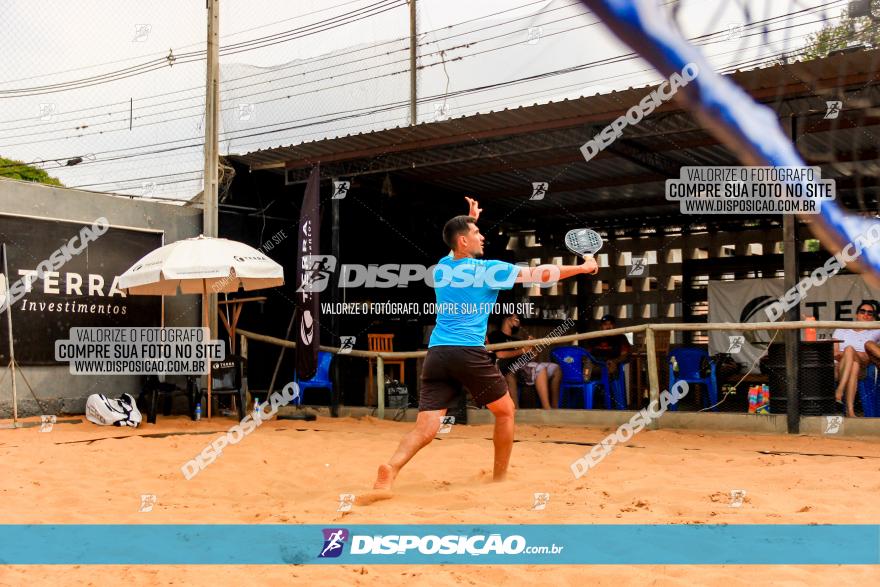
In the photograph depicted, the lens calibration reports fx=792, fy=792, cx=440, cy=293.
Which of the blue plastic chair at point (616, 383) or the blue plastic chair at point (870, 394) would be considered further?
the blue plastic chair at point (616, 383)

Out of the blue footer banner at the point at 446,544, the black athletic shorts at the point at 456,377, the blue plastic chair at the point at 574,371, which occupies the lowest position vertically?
the blue footer banner at the point at 446,544

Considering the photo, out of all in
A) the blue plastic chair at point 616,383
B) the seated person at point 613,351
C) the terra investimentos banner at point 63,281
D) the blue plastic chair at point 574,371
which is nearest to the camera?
the terra investimentos banner at point 63,281

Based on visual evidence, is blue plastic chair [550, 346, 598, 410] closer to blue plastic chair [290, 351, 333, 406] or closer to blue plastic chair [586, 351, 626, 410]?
blue plastic chair [586, 351, 626, 410]

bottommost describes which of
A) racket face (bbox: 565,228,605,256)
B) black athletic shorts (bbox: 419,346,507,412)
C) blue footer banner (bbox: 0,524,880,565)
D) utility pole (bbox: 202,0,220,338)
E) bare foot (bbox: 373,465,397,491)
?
blue footer banner (bbox: 0,524,880,565)

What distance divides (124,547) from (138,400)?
22.4 ft

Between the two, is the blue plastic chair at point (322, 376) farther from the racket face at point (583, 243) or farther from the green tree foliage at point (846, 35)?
the green tree foliage at point (846, 35)

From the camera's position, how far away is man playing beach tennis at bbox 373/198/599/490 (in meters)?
4.86

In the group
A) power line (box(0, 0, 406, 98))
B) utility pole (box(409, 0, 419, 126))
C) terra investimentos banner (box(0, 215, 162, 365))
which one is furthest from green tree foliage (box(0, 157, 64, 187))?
terra investimentos banner (box(0, 215, 162, 365))

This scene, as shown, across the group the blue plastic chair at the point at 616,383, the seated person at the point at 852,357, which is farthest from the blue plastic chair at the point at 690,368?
the seated person at the point at 852,357

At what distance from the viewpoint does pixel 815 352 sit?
8.20 meters

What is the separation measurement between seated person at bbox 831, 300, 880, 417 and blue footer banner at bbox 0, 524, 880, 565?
15.6 feet

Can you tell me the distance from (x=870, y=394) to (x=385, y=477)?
602 cm

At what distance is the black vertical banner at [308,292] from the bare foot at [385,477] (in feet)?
18.5

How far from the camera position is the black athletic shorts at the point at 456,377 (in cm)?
486
